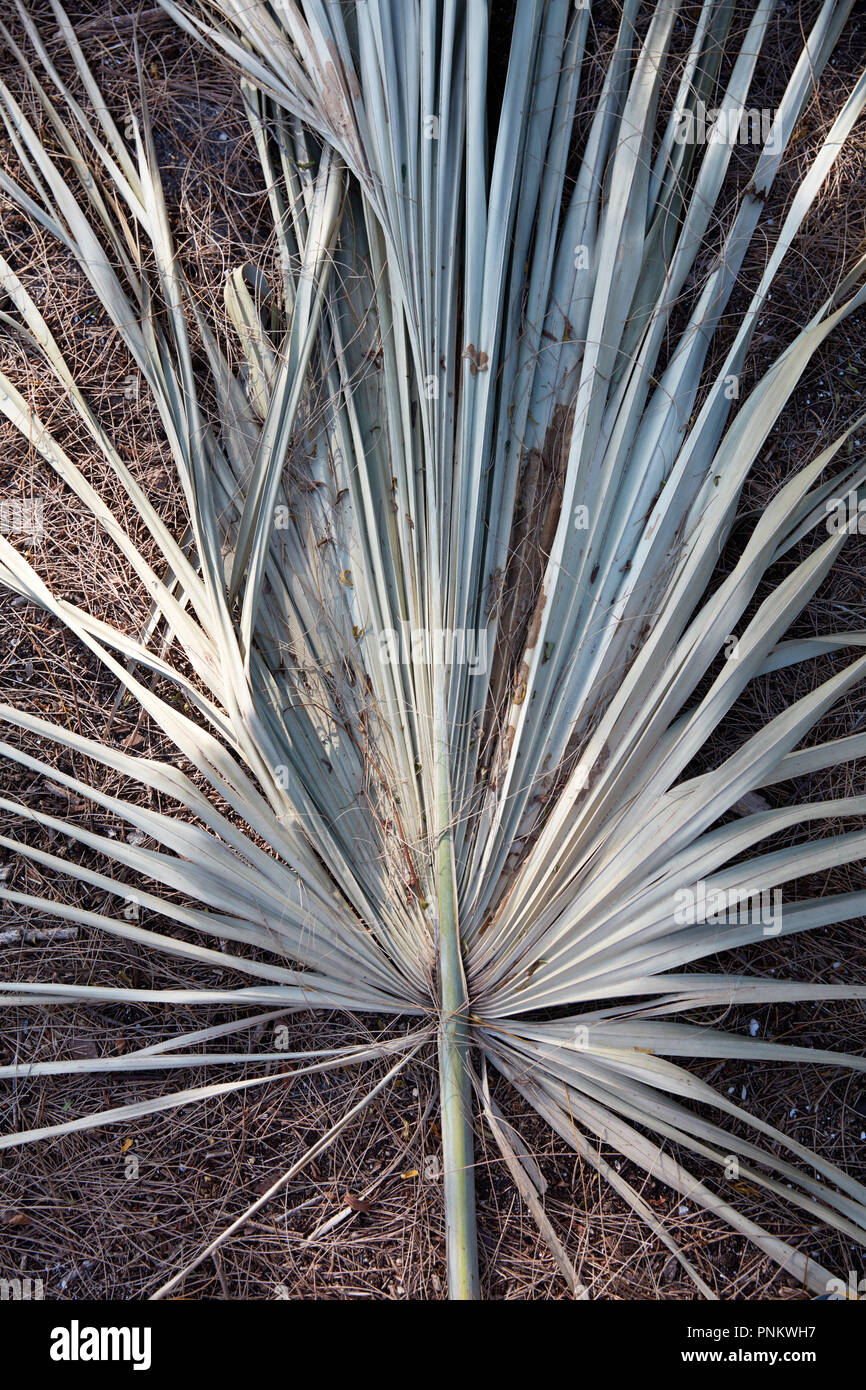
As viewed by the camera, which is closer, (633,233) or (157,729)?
(633,233)

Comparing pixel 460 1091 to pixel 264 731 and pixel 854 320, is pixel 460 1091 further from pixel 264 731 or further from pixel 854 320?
pixel 854 320

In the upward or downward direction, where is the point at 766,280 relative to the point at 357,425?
upward

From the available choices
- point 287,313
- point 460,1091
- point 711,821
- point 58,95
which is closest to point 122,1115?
point 460,1091

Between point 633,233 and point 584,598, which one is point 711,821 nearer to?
point 584,598

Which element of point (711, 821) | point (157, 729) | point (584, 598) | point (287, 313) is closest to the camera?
point (711, 821)

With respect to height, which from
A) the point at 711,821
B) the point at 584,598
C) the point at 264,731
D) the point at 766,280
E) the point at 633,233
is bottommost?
the point at 711,821

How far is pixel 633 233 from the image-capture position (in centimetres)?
171

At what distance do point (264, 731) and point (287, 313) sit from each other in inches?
36.1

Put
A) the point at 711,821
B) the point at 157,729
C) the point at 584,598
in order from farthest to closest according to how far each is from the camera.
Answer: the point at 157,729 < the point at 584,598 < the point at 711,821

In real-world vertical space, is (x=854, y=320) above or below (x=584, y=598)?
above

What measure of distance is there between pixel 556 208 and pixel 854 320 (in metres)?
0.85

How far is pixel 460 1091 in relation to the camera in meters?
1.81
